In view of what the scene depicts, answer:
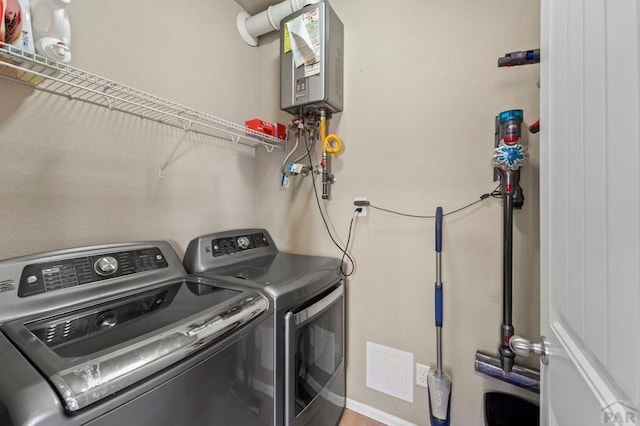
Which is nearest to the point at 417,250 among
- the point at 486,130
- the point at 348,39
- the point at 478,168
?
the point at 478,168

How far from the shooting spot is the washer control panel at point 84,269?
81cm

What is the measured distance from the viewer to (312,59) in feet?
4.76

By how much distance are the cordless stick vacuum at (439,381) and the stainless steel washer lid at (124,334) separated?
35.4 inches

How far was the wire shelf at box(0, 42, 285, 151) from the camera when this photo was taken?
2.53ft

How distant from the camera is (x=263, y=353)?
3.04ft

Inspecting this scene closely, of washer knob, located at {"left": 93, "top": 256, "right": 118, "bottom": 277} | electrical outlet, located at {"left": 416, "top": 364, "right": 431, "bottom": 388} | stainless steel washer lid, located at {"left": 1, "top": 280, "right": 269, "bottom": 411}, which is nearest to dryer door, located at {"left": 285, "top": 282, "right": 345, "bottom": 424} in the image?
stainless steel washer lid, located at {"left": 1, "top": 280, "right": 269, "bottom": 411}

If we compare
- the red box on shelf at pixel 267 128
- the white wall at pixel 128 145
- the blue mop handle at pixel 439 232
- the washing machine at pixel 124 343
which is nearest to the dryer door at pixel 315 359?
the washing machine at pixel 124 343

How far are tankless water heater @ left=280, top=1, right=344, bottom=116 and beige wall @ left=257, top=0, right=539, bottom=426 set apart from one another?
136mm

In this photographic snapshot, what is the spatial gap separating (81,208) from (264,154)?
1.16m

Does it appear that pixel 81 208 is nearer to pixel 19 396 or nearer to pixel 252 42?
pixel 19 396

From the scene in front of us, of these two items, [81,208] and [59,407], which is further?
[81,208]

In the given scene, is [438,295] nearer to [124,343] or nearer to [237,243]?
[237,243]

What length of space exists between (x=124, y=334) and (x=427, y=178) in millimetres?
1438

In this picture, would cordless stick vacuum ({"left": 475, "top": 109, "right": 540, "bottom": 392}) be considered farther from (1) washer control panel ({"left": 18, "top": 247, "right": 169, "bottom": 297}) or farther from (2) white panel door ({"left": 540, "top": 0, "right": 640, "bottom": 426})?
(1) washer control panel ({"left": 18, "top": 247, "right": 169, "bottom": 297})
